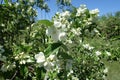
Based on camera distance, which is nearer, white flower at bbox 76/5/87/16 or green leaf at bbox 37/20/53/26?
green leaf at bbox 37/20/53/26

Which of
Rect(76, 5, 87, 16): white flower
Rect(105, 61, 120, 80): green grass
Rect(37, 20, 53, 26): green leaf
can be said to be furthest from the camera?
Rect(105, 61, 120, 80): green grass

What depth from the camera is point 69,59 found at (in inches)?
57.1

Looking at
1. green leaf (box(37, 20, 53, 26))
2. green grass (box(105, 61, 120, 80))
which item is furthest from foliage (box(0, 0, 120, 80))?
green grass (box(105, 61, 120, 80))

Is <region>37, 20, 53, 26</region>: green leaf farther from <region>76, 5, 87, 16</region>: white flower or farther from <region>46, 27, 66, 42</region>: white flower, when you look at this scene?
<region>76, 5, 87, 16</region>: white flower

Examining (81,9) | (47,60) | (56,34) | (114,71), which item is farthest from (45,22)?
(114,71)

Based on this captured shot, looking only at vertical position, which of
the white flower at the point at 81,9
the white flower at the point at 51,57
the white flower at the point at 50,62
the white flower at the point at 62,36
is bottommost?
the white flower at the point at 50,62

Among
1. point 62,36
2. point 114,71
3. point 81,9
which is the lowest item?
point 114,71

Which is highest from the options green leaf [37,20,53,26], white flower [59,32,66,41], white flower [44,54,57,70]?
green leaf [37,20,53,26]

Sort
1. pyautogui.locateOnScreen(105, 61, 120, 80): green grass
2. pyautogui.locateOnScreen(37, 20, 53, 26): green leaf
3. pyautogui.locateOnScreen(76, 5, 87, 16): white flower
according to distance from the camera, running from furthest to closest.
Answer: pyautogui.locateOnScreen(105, 61, 120, 80): green grass → pyautogui.locateOnScreen(76, 5, 87, 16): white flower → pyautogui.locateOnScreen(37, 20, 53, 26): green leaf

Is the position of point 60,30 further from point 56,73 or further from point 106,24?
point 106,24

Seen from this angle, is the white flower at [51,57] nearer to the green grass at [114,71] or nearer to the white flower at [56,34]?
the white flower at [56,34]

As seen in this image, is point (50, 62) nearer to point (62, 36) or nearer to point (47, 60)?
point (47, 60)

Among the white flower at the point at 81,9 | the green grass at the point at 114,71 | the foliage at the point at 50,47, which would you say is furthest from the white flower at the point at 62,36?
the green grass at the point at 114,71

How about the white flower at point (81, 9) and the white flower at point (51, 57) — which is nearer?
the white flower at point (51, 57)
